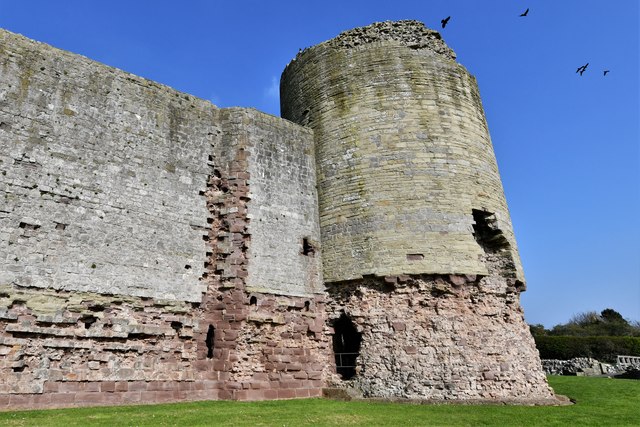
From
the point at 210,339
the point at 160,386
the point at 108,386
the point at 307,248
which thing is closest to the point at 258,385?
the point at 210,339

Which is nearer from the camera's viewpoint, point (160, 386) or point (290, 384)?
point (160, 386)

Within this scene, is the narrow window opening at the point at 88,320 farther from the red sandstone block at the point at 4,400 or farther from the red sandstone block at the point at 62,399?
the red sandstone block at the point at 4,400

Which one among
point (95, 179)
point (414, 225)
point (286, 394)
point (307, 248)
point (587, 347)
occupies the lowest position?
point (286, 394)

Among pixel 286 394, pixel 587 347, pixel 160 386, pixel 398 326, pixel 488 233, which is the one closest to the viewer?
pixel 160 386

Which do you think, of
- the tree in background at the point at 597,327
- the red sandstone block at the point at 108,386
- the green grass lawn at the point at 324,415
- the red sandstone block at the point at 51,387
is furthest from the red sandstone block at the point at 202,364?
the tree in background at the point at 597,327

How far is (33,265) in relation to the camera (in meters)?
9.32

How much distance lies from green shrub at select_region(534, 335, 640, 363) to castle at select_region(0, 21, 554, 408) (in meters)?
22.3

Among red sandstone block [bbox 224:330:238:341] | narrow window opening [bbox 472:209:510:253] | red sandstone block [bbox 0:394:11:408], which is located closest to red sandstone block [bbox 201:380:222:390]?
red sandstone block [bbox 224:330:238:341]

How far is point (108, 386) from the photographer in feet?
31.5

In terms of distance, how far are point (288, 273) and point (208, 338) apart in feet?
8.24

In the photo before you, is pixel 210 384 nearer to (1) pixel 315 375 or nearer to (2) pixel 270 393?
(2) pixel 270 393

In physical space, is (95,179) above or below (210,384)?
above

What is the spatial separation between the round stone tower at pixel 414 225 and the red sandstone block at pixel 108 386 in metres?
5.28

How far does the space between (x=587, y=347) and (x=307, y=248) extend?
2686cm
